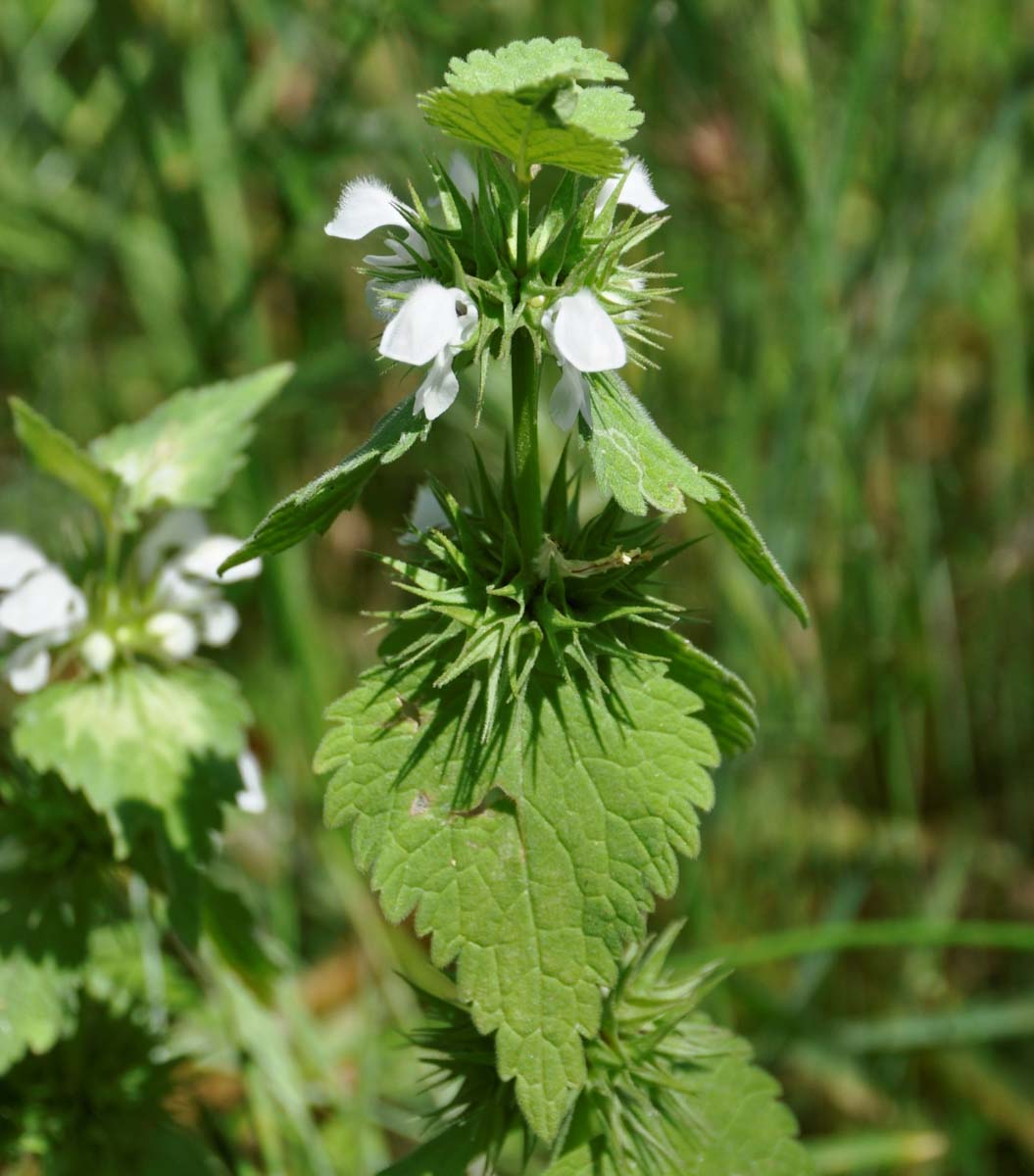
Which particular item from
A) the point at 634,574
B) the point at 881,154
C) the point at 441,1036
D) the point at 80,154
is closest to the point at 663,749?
the point at 634,574

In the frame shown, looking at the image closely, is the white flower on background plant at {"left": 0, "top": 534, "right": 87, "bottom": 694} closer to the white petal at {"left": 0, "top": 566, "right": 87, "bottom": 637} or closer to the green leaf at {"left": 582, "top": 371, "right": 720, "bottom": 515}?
the white petal at {"left": 0, "top": 566, "right": 87, "bottom": 637}

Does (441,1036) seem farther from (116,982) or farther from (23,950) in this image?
(116,982)

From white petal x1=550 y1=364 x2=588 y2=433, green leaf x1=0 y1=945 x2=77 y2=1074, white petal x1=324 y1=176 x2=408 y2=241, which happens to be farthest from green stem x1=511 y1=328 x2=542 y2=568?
green leaf x1=0 y1=945 x2=77 y2=1074

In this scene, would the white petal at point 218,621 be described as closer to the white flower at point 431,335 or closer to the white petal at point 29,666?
the white petal at point 29,666

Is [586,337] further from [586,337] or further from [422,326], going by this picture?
[422,326]

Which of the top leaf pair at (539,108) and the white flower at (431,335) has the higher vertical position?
the top leaf pair at (539,108)

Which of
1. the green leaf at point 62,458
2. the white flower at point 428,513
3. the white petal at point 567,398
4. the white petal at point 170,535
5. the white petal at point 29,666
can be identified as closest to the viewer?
the white petal at point 567,398

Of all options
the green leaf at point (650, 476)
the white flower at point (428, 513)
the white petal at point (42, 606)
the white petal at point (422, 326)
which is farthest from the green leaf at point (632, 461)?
the white petal at point (42, 606)
